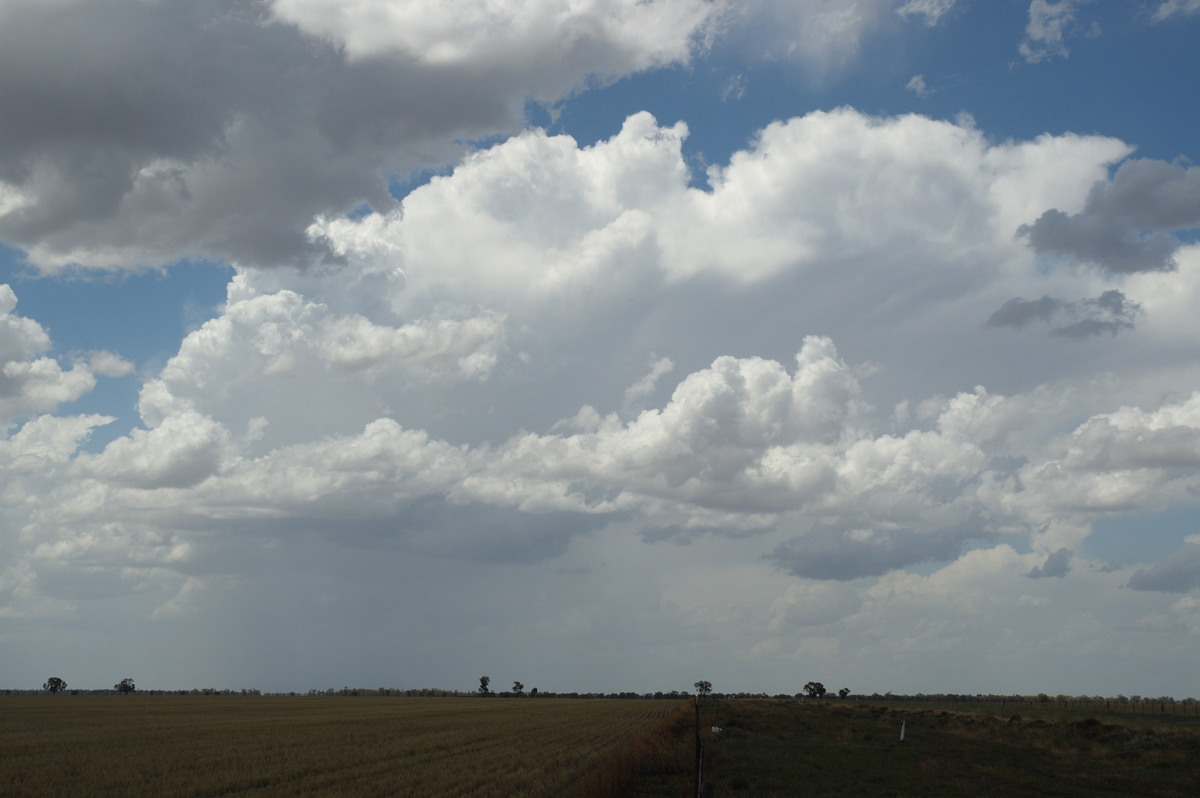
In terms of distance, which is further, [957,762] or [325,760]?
[957,762]

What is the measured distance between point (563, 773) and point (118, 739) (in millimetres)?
30554

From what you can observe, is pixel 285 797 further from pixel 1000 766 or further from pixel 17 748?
pixel 1000 766

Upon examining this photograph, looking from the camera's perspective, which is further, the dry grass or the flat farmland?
the dry grass

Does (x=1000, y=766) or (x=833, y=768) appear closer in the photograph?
(x=833, y=768)

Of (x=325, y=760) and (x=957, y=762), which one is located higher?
(x=325, y=760)

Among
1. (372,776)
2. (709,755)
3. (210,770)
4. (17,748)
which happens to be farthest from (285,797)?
(17,748)

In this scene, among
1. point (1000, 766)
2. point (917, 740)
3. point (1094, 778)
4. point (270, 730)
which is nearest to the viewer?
point (1094, 778)

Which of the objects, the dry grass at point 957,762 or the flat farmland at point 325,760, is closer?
the flat farmland at point 325,760

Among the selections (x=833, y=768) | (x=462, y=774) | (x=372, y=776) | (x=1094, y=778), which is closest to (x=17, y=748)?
(x=372, y=776)

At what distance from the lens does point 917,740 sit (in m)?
49.6

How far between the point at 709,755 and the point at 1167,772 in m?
18.6

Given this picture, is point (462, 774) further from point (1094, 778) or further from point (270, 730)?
point (270, 730)

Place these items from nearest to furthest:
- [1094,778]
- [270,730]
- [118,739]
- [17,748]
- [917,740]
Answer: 1. [1094,778]
2. [17,748]
3. [118,739]
4. [917,740]
5. [270,730]

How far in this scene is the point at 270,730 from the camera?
55000 millimetres
